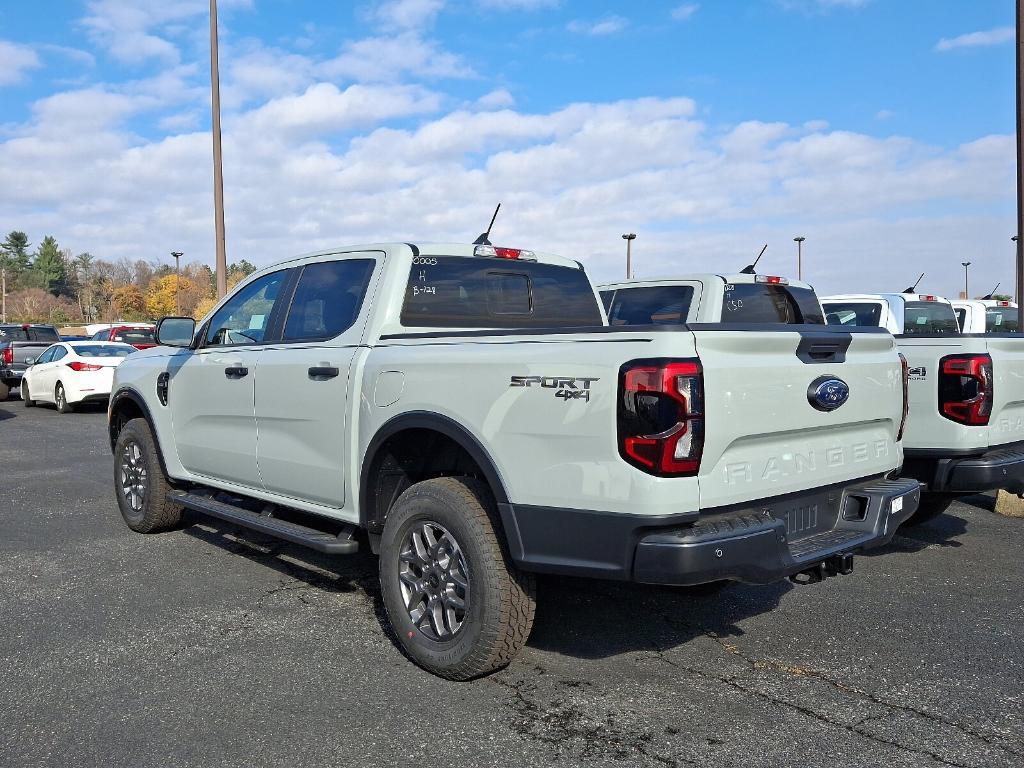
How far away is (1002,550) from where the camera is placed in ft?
19.9

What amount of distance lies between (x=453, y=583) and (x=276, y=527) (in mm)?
1443

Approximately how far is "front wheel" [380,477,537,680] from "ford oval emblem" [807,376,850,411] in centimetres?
138

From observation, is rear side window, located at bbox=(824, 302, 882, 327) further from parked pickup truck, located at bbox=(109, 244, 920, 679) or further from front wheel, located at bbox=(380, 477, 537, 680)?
front wheel, located at bbox=(380, 477, 537, 680)

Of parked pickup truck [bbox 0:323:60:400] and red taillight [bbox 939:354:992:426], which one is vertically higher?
red taillight [bbox 939:354:992:426]

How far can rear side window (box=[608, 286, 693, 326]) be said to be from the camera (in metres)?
8.34

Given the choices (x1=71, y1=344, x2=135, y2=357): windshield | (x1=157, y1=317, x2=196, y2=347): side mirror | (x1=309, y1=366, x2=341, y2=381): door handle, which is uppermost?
(x1=157, y1=317, x2=196, y2=347): side mirror

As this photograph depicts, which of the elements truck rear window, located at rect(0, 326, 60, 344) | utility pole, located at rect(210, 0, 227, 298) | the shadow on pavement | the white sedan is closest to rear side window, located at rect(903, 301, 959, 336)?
the shadow on pavement

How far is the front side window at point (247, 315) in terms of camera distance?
534 cm

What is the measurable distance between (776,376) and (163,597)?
3.60 m

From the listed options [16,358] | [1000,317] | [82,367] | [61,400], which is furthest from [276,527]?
[1000,317]

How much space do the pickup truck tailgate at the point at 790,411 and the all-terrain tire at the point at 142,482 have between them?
14.6ft

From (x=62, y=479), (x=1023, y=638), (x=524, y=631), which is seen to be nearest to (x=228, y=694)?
(x=524, y=631)

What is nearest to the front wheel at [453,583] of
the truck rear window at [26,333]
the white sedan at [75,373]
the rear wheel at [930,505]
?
the rear wheel at [930,505]

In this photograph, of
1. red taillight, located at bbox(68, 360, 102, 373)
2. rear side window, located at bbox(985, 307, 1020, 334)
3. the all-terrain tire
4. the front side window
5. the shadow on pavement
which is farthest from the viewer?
rear side window, located at bbox(985, 307, 1020, 334)
